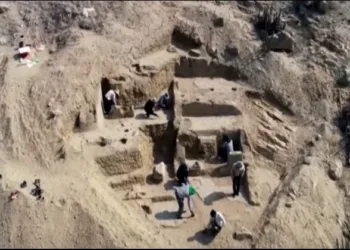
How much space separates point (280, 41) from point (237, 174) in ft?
19.9

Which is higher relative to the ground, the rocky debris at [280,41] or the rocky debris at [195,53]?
the rocky debris at [280,41]

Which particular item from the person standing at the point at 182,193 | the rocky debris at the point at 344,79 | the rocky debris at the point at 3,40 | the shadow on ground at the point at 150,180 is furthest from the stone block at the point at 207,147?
the rocky debris at the point at 3,40

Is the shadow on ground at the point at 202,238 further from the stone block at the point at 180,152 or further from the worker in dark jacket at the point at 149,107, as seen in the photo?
the worker in dark jacket at the point at 149,107

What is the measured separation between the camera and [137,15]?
803 inches

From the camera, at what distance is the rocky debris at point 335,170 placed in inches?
659

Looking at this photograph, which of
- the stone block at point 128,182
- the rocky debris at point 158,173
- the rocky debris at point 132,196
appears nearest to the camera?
the rocky debris at point 132,196

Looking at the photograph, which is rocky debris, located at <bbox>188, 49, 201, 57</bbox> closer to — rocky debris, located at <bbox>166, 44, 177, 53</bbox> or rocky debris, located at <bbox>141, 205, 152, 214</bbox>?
rocky debris, located at <bbox>166, 44, 177, 53</bbox>

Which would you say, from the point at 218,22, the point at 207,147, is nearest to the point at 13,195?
the point at 207,147

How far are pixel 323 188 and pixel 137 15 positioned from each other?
28.1ft

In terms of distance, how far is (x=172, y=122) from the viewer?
18.0m

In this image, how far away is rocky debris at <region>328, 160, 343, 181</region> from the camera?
16.7 meters

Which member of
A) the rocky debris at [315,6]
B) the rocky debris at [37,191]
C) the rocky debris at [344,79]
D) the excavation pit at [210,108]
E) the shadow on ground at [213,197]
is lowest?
the shadow on ground at [213,197]

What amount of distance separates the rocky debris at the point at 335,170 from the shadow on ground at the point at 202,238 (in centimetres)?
422

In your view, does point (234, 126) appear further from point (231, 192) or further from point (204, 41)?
point (204, 41)
